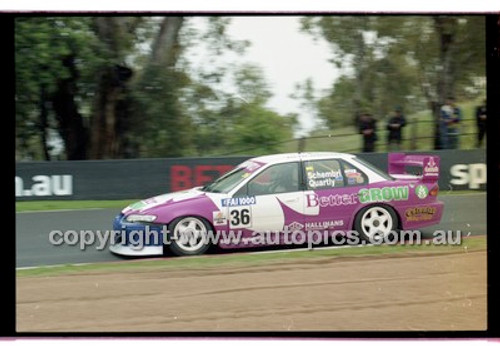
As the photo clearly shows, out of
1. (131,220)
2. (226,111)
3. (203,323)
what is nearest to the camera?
(203,323)

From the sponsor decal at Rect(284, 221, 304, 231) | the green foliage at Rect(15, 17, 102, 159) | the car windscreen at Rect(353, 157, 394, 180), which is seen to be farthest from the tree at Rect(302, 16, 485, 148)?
the green foliage at Rect(15, 17, 102, 159)

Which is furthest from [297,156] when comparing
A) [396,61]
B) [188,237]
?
[396,61]

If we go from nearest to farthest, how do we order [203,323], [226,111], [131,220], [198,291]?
[203,323], [198,291], [131,220], [226,111]

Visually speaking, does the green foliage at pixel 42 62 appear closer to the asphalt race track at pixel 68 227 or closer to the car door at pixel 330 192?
the asphalt race track at pixel 68 227

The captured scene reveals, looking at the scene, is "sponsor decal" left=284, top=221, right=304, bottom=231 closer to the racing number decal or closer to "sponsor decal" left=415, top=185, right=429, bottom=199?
the racing number decal

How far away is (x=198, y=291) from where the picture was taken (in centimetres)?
647

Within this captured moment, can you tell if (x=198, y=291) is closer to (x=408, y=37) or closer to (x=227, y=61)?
(x=227, y=61)

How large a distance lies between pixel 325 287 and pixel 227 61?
2637mm

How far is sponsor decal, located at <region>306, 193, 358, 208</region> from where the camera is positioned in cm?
714

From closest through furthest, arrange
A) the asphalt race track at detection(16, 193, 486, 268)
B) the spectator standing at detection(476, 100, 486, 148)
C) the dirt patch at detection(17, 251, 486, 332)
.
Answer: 1. the dirt patch at detection(17, 251, 486, 332)
2. the asphalt race track at detection(16, 193, 486, 268)
3. the spectator standing at detection(476, 100, 486, 148)

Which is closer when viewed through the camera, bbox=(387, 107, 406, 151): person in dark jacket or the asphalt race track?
the asphalt race track

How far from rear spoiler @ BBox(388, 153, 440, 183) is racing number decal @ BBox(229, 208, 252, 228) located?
5.49ft
